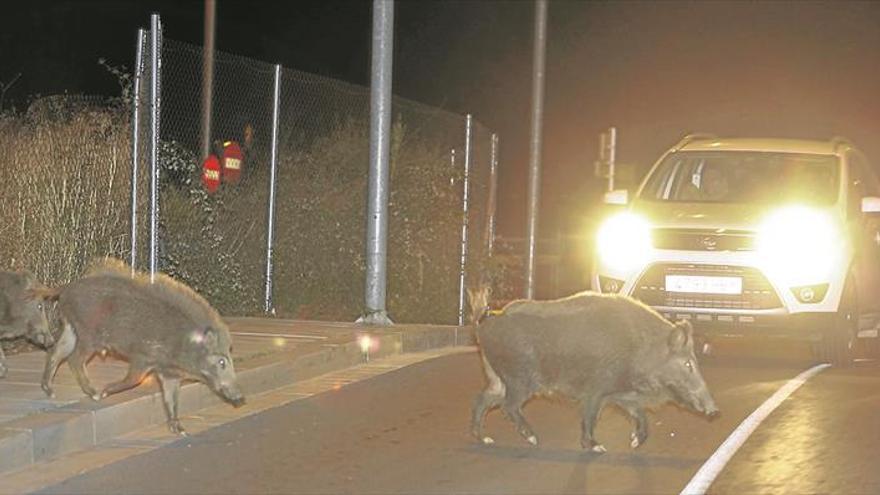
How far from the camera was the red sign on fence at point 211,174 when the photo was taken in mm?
16328

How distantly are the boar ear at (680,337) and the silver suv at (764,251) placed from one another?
4516 mm

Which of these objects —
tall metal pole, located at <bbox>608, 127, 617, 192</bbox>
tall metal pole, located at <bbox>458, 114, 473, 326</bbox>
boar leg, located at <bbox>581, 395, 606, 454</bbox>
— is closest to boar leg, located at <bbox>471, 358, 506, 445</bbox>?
boar leg, located at <bbox>581, 395, 606, 454</bbox>

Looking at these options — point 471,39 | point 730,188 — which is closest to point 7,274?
point 730,188

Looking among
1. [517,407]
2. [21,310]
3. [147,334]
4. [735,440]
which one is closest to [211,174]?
[21,310]

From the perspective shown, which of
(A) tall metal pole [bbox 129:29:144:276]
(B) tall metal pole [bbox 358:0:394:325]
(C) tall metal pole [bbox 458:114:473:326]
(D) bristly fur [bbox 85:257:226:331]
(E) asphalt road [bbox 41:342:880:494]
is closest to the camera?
(E) asphalt road [bbox 41:342:880:494]

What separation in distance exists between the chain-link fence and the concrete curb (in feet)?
7.67

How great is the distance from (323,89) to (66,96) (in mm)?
4159

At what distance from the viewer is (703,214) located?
1442 cm

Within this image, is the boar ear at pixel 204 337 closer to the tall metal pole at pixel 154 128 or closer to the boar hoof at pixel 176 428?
the boar hoof at pixel 176 428

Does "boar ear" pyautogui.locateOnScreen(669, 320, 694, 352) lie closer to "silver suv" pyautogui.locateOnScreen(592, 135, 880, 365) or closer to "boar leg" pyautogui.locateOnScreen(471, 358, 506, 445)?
"boar leg" pyautogui.locateOnScreen(471, 358, 506, 445)

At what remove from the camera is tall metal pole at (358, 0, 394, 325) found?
15688mm

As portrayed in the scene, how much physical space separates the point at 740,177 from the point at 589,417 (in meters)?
6.67

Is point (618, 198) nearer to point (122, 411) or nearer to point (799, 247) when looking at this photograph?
point (799, 247)

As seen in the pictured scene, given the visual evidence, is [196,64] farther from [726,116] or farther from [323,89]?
[726,116]
